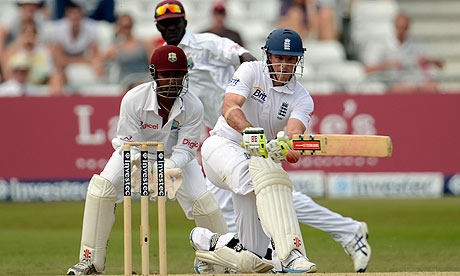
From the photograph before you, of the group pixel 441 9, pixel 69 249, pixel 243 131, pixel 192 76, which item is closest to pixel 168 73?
pixel 243 131

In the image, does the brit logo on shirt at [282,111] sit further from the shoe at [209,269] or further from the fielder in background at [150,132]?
the shoe at [209,269]

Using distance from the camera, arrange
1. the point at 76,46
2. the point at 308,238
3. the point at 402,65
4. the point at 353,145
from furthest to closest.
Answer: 1. the point at 76,46
2. the point at 402,65
3. the point at 308,238
4. the point at 353,145

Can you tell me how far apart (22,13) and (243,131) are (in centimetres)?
802

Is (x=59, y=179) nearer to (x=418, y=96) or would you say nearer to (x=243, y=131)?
(x=418, y=96)

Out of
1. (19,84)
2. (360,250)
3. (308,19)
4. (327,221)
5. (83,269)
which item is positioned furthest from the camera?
(308,19)

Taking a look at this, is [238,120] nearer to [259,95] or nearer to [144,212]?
[259,95]

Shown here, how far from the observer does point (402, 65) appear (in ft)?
39.7

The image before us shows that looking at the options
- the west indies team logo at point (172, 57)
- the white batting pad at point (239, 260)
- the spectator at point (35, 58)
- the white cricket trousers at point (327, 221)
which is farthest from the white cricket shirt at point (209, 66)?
Answer: the spectator at point (35, 58)

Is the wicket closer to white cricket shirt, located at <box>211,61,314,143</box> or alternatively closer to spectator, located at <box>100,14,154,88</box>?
white cricket shirt, located at <box>211,61,314,143</box>

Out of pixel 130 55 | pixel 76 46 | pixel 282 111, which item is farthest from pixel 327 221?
pixel 76 46

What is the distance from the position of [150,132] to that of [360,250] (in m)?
1.65

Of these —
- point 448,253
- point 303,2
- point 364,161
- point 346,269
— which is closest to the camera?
point 346,269

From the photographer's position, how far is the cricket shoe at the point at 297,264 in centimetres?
471

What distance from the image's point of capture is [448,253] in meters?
6.71
